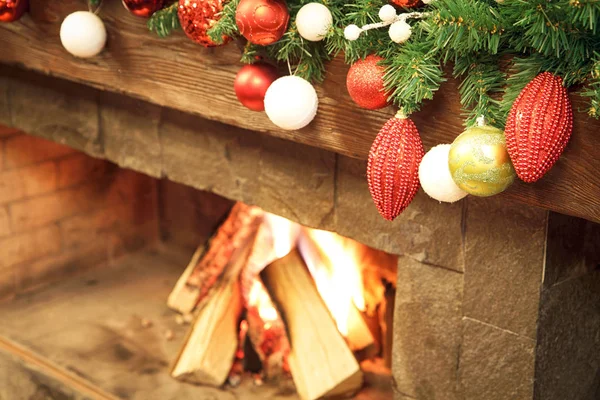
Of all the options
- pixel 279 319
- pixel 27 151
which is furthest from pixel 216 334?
pixel 27 151

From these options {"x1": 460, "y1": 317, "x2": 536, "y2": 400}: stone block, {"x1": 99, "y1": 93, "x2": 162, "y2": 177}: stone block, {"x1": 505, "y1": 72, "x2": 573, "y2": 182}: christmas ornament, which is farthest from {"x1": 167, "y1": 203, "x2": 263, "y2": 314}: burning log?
{"x1": 505, "y1": 72, "x2": 573, "y2": 182}: christmas ornament

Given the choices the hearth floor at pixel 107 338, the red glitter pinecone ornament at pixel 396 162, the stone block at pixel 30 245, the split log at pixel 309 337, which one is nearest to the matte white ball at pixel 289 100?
the red glitter pinecone ornament at pixel 396 162

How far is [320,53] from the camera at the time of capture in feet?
3.79

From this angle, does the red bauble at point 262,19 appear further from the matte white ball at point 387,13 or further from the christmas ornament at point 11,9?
the christmas ornament at point 11,9

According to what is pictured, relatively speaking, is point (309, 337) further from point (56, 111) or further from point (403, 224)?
point (56, 111)

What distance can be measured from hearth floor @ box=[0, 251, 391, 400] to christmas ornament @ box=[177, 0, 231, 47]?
0.95 m

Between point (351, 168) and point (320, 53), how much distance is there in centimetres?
28

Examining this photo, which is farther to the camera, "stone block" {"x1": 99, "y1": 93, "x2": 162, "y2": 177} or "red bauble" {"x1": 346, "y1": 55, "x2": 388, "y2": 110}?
"stone block" {"x1": 99, "y1": 93, "x2": 162, "y2": 177}

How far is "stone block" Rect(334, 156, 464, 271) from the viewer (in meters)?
1.28

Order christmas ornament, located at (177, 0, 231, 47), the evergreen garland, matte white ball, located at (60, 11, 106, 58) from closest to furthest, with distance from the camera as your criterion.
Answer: the evergreen garland → christmas ornament, located at (177, 0, 231, 47) → matte white ball, located at (60, 11, 106, 58)

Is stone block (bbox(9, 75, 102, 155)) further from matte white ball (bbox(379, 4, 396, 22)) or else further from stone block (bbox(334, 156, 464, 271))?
matte white ball (bbox(379, 4, 396, 22))

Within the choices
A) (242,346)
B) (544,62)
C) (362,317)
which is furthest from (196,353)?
(544,62)

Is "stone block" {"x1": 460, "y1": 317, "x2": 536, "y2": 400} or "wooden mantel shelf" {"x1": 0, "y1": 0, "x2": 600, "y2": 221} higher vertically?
"wooden mantel shelf" {"x1": 0, "y1": 0, "x2": 600, "y2": 221}

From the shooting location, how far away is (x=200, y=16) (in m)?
1.17
